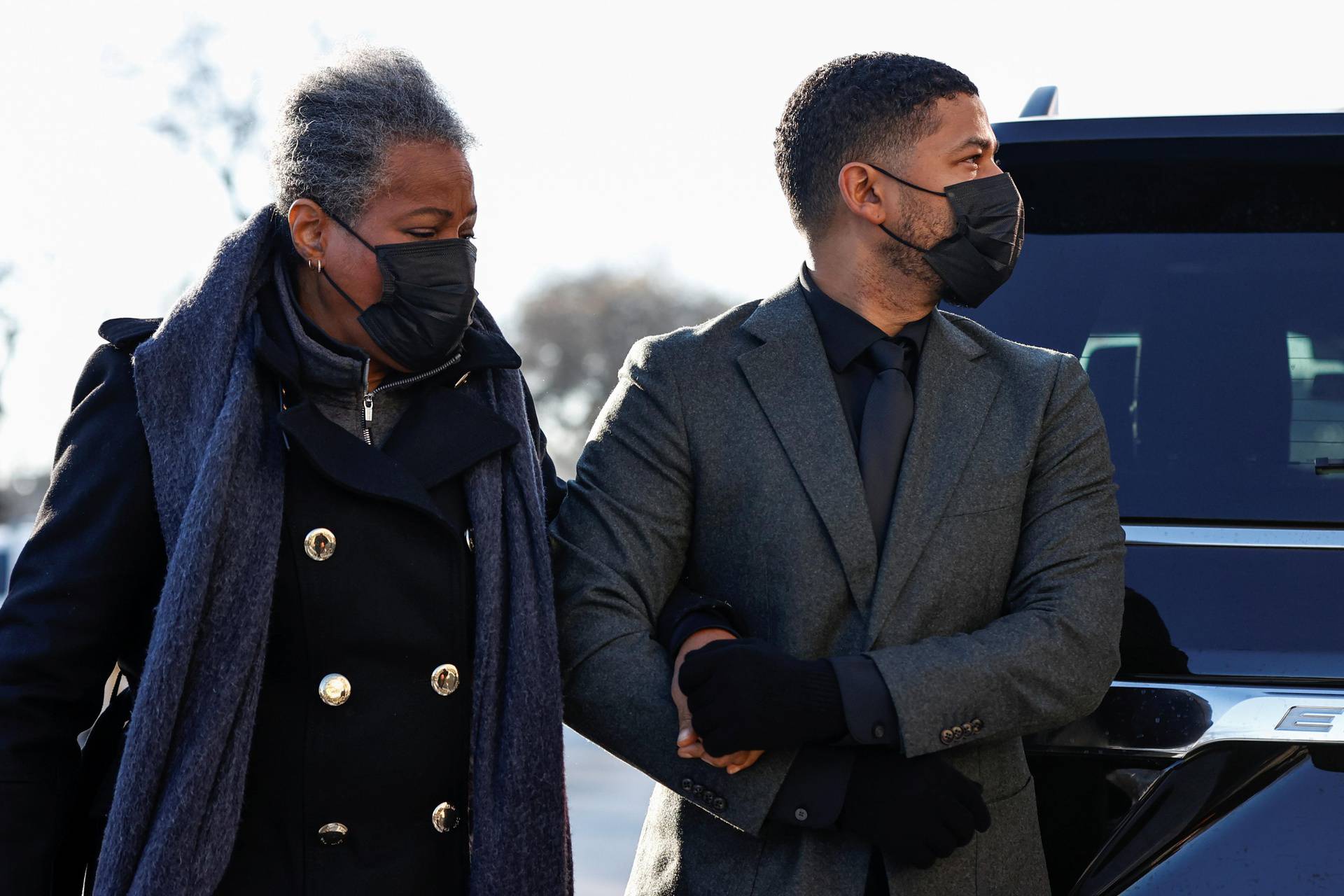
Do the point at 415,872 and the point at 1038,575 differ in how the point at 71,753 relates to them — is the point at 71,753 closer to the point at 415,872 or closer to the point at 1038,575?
the point at 415,872

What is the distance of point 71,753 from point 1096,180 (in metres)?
1.98

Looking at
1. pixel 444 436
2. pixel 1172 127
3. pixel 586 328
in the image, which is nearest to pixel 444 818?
pixel 444 436

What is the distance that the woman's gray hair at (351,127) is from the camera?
2.41m

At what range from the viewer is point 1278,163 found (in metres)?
2.61

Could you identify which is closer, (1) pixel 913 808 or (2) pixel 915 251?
(1) pixel 913 808

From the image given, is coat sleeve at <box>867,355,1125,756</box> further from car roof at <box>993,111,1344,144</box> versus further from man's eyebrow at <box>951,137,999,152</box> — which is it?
car roof at <box>993,111,1344,144</box>

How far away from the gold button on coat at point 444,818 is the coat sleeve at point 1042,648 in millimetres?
705

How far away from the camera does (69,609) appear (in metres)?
2.18

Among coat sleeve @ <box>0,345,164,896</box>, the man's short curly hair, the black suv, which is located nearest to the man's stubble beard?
the man's short curly hair

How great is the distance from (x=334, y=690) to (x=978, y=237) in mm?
1267

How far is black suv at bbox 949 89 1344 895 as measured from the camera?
6.46ft

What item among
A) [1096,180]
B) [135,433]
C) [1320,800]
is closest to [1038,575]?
[1320,800]

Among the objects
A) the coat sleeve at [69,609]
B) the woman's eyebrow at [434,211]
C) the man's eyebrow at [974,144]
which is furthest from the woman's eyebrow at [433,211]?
the man's eyebrow at [974,144]

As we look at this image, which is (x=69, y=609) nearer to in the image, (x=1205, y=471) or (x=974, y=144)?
Answer: (x=974, y=144)
